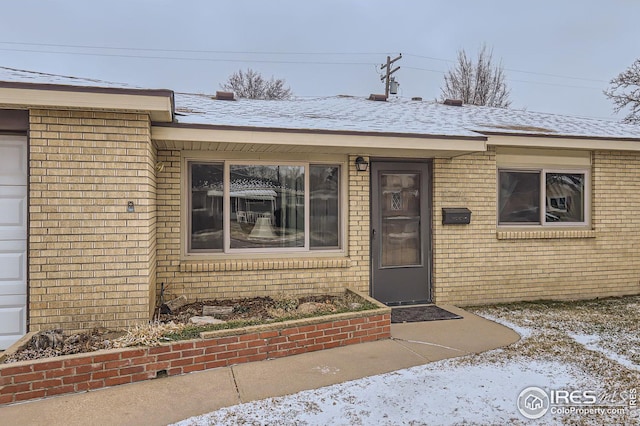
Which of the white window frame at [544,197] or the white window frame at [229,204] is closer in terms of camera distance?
the white window frame at [229,204]

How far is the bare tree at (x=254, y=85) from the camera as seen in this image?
1048 inches

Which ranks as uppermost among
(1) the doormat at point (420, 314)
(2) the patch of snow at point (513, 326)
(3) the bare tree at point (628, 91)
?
(3) the bare tree at point (628, 91)

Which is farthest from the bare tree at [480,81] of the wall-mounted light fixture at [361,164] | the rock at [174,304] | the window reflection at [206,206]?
the rock at [174,304]

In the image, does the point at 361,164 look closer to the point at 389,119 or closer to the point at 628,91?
the point at 389,119

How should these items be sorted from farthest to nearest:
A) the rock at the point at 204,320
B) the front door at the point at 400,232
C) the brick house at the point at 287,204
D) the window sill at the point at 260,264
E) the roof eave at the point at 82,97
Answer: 1. the front door at the point at 400,232
2. the window sill at the point at 260,264
3. the rock at the point at 204,320
4. the brick house at the point at 287,204
5. the roof eave at the point at 82,97

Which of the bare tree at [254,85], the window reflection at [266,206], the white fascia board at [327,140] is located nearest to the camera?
the white fascia board at [327,140]

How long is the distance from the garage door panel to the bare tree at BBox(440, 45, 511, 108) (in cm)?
2369

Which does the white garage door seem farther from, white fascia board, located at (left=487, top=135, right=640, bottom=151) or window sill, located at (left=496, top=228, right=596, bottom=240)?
window sill, located at (left=496, top=228, right=596, bottom=240)

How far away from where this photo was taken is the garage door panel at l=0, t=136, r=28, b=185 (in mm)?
4770

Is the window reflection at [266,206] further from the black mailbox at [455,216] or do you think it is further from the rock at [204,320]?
the black mailbox at [455,216]

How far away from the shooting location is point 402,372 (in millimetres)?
4234

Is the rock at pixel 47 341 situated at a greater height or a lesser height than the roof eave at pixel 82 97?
lesser

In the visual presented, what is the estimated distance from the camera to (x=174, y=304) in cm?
566

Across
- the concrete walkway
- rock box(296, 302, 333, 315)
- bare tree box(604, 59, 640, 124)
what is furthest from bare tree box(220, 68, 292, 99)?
the concrete walkway
